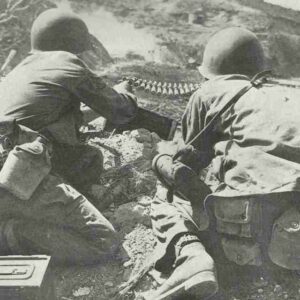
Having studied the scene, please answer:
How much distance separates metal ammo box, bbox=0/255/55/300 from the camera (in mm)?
3156

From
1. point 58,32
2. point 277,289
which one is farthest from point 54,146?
point 277,289

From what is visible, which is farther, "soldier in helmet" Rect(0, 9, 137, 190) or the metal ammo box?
"soldier in helmet" Rect(0, 9, 137, 190)

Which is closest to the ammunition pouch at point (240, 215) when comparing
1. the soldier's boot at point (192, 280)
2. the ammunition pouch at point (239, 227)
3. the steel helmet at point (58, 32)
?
the ammunition pouch at point (239, 227)

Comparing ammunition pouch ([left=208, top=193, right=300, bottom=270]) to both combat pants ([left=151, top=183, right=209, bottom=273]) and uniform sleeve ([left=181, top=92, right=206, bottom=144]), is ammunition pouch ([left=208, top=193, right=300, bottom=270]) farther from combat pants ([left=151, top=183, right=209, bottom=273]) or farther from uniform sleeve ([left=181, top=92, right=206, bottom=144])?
uniform sleeve ([left=181, top=92, right=206, bottom=144])

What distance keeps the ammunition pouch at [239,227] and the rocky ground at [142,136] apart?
264mm

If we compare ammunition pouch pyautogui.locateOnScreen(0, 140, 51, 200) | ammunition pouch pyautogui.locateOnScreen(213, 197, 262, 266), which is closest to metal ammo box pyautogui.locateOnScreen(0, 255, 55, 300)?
ammunition pouch pyautogui.locateOnScreen(0, 140, 51, 200)

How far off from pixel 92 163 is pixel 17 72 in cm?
111

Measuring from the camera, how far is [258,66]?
4223 millimetres

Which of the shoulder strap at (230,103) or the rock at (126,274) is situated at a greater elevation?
the shoulder strap at (230,103)

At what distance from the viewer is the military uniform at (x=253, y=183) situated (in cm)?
332

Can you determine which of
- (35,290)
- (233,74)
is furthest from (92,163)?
→ (35,290)

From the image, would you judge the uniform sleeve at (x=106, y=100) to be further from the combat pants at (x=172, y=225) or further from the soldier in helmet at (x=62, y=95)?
the combat pants at (x=172, y=225)

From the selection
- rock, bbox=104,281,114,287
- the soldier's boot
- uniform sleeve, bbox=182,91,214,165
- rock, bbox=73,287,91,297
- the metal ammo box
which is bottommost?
rock, bbox=73,287,91,297

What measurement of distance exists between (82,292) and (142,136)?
9.36 ft
